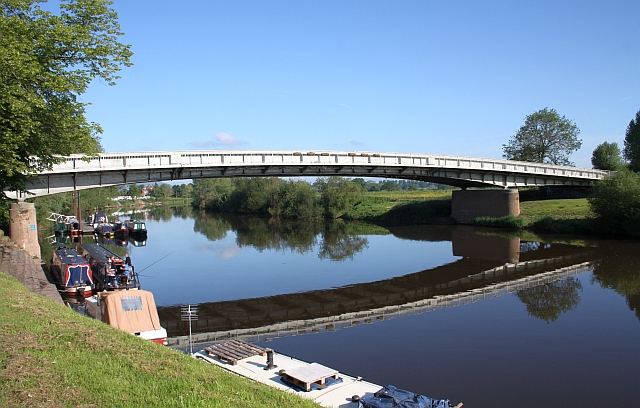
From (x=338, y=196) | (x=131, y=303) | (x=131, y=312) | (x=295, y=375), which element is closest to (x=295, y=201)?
(x=338, y=196)

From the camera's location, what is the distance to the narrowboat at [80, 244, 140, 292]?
25328 mm

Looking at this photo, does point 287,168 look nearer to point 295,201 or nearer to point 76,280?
point 76,280

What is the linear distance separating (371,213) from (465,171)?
26339 mm

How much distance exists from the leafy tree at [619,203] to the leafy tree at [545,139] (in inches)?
1439

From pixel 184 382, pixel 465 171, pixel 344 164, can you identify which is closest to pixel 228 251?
pixel 344 164

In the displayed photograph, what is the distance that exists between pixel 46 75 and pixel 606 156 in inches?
3389

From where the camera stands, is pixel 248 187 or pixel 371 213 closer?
pixel 371 213

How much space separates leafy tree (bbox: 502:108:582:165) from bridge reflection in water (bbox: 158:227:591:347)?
156 ft

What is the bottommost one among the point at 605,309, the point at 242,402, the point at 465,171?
the point at 605,309

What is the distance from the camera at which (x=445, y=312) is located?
70.5 feet

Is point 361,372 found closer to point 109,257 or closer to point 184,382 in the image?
point 184,382

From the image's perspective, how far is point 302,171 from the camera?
148 feet

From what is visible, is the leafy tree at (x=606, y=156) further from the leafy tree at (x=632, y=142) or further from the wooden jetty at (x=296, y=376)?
the wooden jetty at (x=296, y=376)

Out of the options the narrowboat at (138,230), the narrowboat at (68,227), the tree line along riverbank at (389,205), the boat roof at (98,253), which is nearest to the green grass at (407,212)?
the tree line along riverbank at (389,205)
